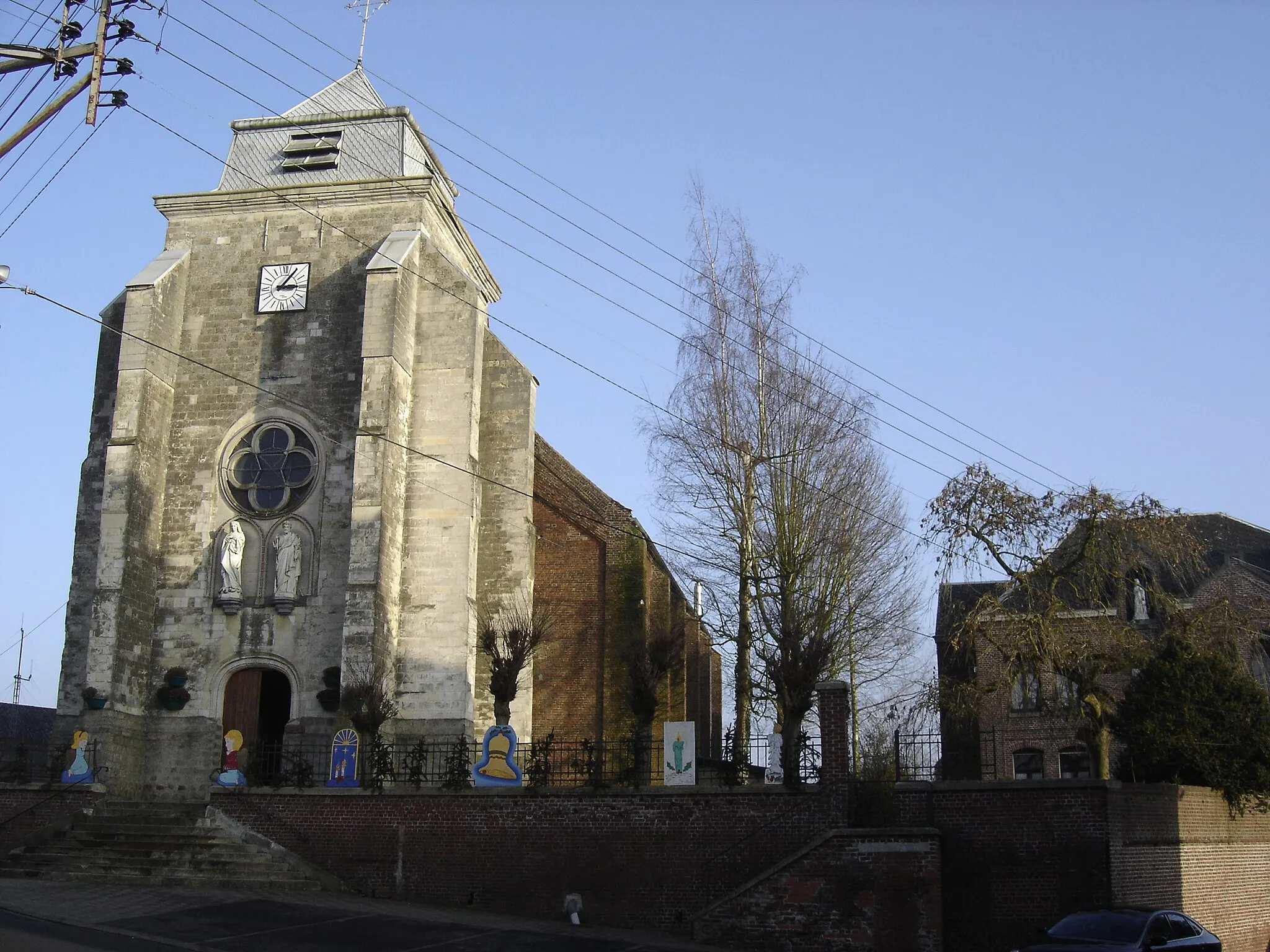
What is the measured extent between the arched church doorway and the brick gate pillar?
33.0ft

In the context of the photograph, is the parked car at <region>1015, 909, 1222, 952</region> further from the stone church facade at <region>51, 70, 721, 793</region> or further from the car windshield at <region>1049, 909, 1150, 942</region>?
the stone church facade at <region>51, 70, 721, 793</region>

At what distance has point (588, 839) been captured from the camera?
18.8 meters

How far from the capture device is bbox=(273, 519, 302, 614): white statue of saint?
83.3ft

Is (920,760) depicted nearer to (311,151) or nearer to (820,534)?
(820,534)

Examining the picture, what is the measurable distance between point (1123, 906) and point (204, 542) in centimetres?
1890

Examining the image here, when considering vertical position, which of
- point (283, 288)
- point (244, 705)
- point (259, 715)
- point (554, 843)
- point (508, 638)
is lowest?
point (554, 843)

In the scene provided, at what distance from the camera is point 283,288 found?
27703 mm

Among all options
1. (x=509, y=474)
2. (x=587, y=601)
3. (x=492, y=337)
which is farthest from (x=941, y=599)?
(x=492, y=337)

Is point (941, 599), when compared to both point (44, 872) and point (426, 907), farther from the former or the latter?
point (44, 872)

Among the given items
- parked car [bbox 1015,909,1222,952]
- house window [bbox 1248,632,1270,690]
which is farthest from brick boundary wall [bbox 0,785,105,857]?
house window [bbox 1248,632,1270,690]

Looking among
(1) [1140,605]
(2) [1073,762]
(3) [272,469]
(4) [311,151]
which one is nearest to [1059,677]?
(1) [1140,605]

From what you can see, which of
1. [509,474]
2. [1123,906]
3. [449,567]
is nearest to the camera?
[1123,906]

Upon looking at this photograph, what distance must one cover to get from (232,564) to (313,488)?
2.24 m

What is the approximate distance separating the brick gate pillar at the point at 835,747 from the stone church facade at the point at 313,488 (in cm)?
906
